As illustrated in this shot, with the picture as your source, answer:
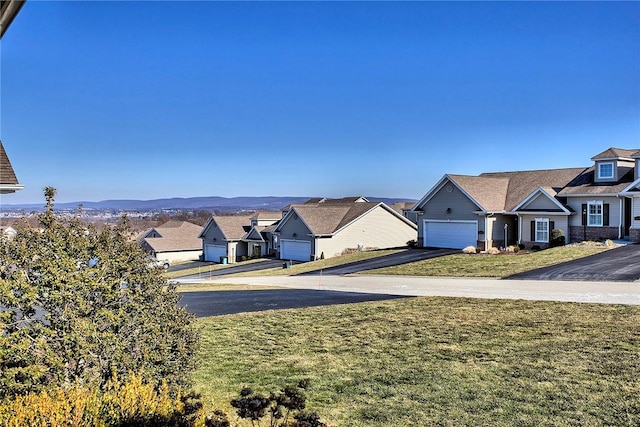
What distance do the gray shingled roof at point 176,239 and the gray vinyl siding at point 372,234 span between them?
2267cm

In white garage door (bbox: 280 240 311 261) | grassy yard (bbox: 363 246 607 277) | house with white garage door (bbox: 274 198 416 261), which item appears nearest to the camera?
grassy yard (bbox: 363 246 607 277)

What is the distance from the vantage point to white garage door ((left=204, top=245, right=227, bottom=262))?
51.6 meters

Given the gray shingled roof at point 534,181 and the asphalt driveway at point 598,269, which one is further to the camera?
the gray shingled roof at point 534,181

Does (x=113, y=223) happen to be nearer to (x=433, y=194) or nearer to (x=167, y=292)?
(x=167, y=292)

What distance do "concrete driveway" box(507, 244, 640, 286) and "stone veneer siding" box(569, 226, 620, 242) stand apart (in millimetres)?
4287

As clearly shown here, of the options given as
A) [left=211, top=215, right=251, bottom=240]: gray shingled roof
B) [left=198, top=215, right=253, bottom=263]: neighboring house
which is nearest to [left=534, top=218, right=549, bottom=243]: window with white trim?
[left=198, top=215, right=253, bottom=263]: neighboring house

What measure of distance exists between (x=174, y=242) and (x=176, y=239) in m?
0.59

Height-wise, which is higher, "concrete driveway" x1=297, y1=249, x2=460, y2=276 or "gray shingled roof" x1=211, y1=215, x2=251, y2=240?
"gray shingled roof" x1=211, y1=215, x2=251, y2=240

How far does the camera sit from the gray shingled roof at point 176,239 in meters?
56.9

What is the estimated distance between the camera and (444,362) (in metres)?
9.77

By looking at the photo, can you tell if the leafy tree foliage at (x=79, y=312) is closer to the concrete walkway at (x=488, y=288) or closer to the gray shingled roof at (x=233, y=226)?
the concrete walkway at (x=488, y=288)

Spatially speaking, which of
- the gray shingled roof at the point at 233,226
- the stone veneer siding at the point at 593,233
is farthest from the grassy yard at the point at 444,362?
the gray shingled roof at the point at 233,226

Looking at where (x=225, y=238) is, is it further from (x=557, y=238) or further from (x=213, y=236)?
(x=557, y=238)

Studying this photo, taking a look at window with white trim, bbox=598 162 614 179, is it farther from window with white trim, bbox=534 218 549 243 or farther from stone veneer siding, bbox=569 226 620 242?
window with white trim, bbox=534 218 549 243
